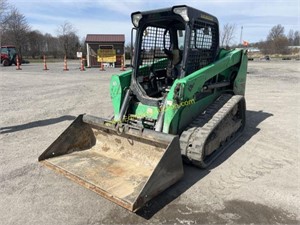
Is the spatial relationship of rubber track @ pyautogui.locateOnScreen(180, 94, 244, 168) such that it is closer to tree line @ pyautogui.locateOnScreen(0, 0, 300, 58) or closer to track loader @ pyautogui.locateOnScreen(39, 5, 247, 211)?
track loader @ pyautogui.locateOnScreen(39, 5, 247, 211)

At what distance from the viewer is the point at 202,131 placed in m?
4.21

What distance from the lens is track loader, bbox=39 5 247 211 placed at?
3.68 meters

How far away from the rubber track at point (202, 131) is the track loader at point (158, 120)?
0.6 inches

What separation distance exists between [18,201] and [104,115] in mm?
4266

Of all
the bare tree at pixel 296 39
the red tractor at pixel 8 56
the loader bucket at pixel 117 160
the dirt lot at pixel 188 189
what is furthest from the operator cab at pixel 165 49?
the bare tree at pixel 296 39

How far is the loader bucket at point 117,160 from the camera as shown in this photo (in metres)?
3.37

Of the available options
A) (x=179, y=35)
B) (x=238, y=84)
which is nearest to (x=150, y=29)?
(x=179, y=35)

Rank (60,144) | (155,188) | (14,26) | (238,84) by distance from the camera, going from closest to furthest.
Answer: (155,188), (60,144), (238,84), (14,26)

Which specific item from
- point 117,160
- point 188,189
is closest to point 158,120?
point 117,160

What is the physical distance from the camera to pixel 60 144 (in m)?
4.54

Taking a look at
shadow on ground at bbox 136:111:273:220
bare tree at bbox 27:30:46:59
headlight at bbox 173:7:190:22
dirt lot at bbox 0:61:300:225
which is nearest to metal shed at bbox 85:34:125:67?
dirt lot at bbox 0:61:300:225

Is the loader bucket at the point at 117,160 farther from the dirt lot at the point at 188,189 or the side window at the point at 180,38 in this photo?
the side window at the point at 180,38

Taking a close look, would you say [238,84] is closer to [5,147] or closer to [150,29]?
[150,29]

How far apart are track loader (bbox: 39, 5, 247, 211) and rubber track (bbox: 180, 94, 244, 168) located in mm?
14
